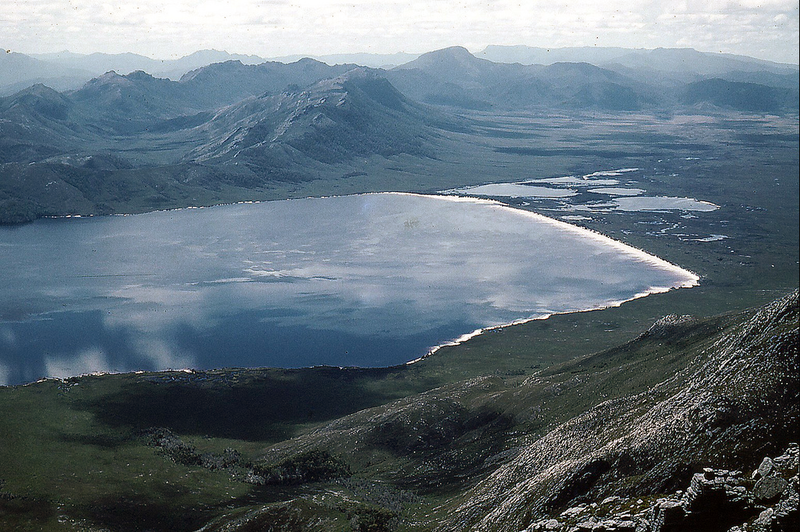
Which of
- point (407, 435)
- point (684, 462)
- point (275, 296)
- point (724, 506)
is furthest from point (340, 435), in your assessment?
point (275, 296)

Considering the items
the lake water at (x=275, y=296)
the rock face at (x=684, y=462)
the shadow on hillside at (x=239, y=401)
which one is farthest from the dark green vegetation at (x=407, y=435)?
the lake water at (x=275, y=296)

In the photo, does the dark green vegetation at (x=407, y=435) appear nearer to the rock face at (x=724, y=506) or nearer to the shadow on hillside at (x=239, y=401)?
the shadow on hillside at (x=239, y=401)

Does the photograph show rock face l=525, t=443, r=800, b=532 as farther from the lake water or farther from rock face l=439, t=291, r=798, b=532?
the lake water

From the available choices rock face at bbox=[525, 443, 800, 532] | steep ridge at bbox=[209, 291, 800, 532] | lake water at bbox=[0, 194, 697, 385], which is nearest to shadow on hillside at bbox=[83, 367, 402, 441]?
steep ridge at bbox=[209, 291, 800, 532]

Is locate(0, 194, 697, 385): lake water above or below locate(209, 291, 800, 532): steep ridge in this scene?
below

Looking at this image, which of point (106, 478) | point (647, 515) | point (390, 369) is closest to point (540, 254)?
point (390, 369)

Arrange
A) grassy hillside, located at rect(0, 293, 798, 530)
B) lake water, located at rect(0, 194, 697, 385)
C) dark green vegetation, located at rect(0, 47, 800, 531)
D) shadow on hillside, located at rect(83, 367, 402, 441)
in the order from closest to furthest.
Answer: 1. dark green vegetation, located at rect(0, 47, 800, 531)
2. grassy hillside, located at rect(0, 293, 798, 530)
3. shadow on hillside, located at rect(83, 367, 402, 441)
4. lake water, located at rect(0, 194, 697, 385)

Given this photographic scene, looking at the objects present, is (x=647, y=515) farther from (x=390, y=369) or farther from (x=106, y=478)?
(x=390, y=369)
